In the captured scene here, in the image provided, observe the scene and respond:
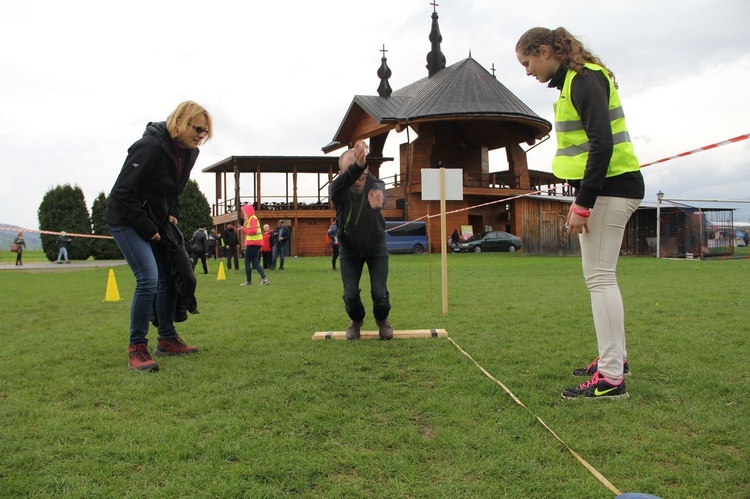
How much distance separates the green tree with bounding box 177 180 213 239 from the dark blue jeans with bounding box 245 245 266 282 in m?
36.7

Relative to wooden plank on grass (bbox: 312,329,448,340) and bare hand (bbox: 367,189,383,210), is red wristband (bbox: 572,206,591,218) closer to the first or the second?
bare hand (bbox: 367,189,383,210)

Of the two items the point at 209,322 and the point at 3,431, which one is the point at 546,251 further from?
the point at 3,431

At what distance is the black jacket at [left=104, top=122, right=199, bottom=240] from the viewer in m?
4.30

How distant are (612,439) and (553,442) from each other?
281mm

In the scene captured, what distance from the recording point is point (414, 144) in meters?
36.1

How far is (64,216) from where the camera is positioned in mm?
37719

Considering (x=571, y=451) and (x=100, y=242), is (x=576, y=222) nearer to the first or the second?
(x=571, y=451)

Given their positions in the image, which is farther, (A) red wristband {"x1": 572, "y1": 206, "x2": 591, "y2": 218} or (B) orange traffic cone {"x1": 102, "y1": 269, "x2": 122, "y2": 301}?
(B) orange traffic cone {"x1": 102, "y1": 269, "x2": 122, "y2": 301}

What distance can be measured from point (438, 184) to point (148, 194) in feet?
13.2

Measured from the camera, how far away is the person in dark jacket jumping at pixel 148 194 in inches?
170

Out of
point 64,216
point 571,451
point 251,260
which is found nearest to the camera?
point 571,451

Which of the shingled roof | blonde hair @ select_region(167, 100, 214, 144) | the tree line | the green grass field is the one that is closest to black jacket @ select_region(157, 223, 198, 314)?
the green grass field

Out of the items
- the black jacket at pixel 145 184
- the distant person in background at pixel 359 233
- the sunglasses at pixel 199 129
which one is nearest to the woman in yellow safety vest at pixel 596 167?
the distant person in background at pixel 359 233

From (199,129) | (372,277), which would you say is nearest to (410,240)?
(372,277)
